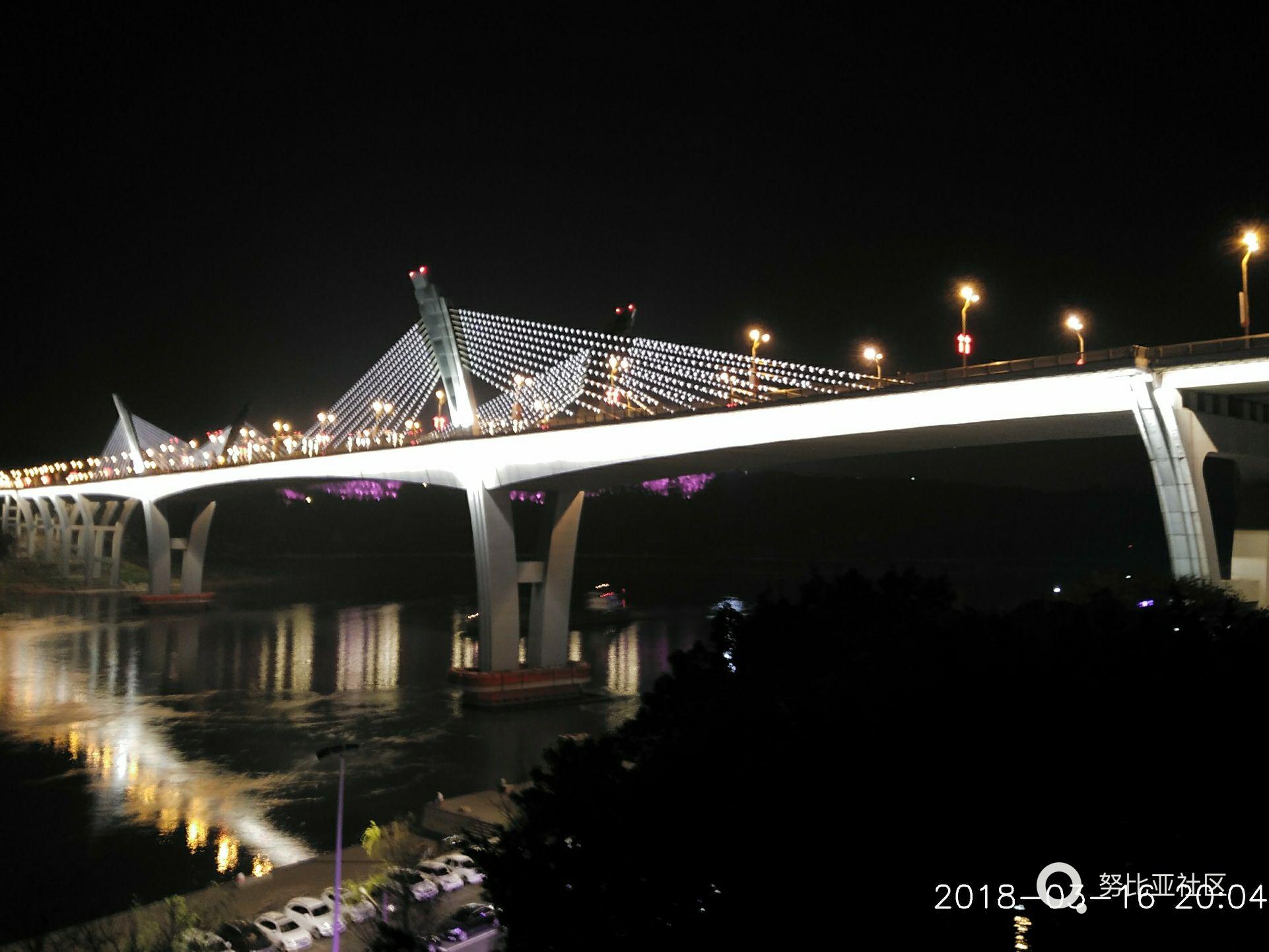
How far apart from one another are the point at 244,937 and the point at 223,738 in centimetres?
1378

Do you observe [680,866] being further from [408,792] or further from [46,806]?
[46,806]

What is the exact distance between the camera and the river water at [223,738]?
15.2 m

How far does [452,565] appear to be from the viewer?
299ft

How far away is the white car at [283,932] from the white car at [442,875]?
1395mm

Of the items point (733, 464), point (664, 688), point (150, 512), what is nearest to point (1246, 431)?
point (733, 464)

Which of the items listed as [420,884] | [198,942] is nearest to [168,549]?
[420,884]

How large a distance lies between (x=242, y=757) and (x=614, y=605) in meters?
33.7

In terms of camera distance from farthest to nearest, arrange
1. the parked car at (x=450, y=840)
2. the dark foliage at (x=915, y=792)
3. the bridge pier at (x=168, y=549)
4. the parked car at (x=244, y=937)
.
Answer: the bridge pier at (x=168, y=549) → the parked car at (x=450, y=840) → the parked car at (x=244, y=937) → the dark foliage at (x=915, y=792)

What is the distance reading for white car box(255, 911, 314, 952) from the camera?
10.5 meters

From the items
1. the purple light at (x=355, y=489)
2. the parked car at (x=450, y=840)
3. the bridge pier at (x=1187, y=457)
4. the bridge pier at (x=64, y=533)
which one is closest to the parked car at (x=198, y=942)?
the parked car at (x=450, y=840)

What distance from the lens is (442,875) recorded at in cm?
1188

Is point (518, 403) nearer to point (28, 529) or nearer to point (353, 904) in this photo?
point (353, 904)

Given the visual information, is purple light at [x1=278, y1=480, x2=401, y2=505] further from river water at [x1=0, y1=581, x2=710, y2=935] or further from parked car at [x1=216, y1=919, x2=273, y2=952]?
parked car at [x1=216, y1=919, x2=273, y2=952]

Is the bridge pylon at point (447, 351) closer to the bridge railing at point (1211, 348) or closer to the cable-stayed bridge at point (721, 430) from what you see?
the cable-stayed bridge at point (721, 430)
